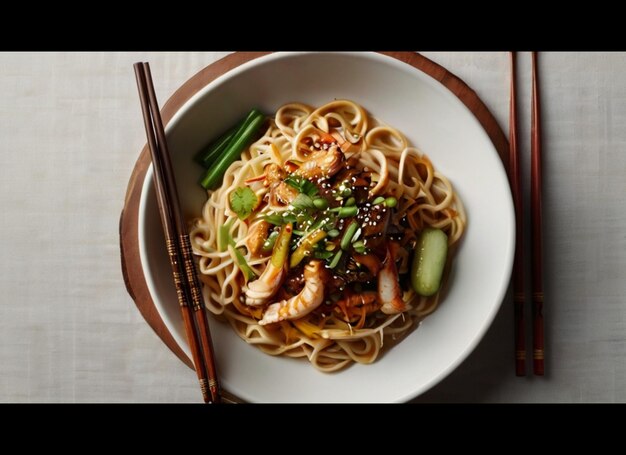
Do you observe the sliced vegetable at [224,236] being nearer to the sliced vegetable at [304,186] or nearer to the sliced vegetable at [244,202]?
the sliced vegetable at [244,202]

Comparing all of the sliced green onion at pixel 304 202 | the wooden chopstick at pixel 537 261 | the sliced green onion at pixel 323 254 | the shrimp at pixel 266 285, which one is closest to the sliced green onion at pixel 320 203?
the sliced green onion at pixel 304 202

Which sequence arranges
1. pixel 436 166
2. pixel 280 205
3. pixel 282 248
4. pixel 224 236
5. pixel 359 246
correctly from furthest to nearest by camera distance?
1. pixel 436 166
2. pixel 224 236
3. pixel 280 205
4. pixel 282 248
5. pixel 359 246

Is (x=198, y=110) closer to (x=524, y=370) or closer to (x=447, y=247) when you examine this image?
(x=447, y=247)

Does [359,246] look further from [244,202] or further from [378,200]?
[244,202]

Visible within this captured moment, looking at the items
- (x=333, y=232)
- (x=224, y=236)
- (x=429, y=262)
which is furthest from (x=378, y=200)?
(x=224, y=236)

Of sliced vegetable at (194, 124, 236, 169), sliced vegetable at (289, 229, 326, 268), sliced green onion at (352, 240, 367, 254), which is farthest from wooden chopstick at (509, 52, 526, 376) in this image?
sliced vegetable at (194, 124, 236, 169)
